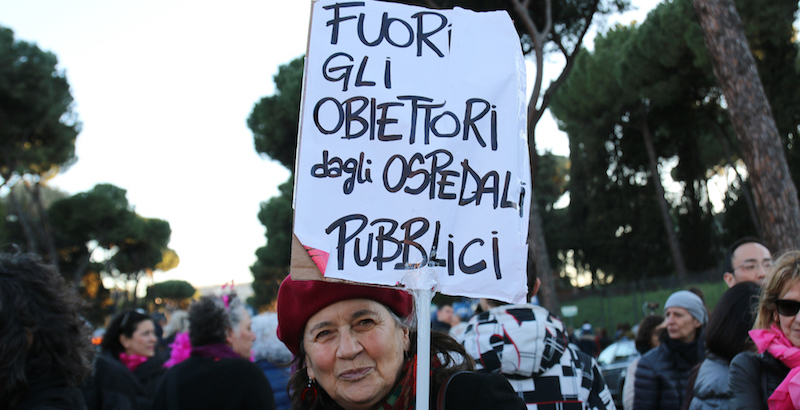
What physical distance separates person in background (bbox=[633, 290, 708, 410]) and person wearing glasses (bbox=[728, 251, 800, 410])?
160 cm

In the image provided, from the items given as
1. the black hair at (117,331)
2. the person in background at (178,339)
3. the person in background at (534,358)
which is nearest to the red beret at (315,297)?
the person in background at (534,358)

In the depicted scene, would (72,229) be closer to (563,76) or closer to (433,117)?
(563,76)

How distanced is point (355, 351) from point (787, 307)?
1.70m

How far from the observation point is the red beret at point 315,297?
173 centimetres

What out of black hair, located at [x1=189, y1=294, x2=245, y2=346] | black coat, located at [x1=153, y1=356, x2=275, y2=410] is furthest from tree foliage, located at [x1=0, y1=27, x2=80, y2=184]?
black coat, located at [x1=153, y1=356, x2=275, y2=410]

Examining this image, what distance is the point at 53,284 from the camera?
209 centimetres

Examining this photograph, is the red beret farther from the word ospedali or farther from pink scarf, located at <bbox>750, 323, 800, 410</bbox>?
pink scarf, located at <bbox>750, 323, 800, 410</bbox>

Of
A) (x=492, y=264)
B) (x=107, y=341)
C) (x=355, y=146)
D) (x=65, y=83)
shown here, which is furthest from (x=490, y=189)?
(x=65, y=83)

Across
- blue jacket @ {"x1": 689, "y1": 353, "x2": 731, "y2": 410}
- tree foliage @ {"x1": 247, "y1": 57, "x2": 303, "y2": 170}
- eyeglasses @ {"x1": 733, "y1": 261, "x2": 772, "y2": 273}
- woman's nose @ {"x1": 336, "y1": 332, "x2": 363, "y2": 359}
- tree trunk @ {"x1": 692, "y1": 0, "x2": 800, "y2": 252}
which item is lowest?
blue jacket @ {"x1": 689, "y1": 353, "x2": 731, "y2": 410}

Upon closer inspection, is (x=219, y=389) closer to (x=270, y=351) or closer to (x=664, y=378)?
(x=270, y=351)

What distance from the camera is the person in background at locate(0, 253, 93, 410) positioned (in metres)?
1.89

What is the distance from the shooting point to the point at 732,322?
2.86 meters

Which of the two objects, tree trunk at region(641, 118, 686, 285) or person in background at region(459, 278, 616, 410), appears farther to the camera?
tree trunk at region(641, 118, 686, 285)

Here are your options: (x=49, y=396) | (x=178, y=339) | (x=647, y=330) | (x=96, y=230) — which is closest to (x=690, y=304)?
(x=647, y=330)
